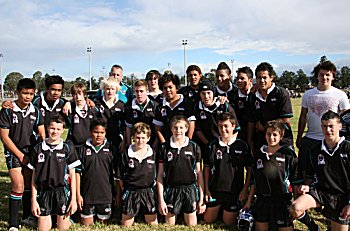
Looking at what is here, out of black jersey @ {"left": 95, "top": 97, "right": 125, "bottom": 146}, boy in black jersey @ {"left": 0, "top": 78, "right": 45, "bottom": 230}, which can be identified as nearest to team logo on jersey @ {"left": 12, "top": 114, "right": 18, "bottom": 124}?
boy in black jersey @ {"left": 0, "top": 78, "right": 45, "bottom": 230}

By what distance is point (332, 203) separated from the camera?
4.75 meters

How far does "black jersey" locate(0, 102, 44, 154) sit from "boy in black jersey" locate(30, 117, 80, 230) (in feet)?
0.82

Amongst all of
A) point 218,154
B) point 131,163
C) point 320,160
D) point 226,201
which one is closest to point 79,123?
point 131,163

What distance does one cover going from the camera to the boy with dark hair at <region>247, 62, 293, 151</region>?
218 inches

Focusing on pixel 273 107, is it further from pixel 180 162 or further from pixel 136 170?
pixel 136 170

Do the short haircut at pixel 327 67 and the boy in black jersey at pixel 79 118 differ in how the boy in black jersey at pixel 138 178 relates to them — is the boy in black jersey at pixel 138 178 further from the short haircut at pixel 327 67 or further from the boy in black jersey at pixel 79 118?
the short haircut at pixel 327 67

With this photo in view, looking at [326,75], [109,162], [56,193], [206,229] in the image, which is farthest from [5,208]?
[326,75]

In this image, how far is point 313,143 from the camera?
5430 millimetres

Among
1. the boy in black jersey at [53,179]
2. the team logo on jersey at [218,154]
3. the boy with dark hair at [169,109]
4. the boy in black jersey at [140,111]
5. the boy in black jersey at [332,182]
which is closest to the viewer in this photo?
the boy in black jersey at [332,182]

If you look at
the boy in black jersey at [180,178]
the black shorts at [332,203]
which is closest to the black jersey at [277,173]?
the black shorts at [332,203]

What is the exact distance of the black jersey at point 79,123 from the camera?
5.76 meters

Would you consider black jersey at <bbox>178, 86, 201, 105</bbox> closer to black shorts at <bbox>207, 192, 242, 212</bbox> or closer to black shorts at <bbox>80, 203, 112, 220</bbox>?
black shorts at <bbox>207, 192, 242, 212</bbox>

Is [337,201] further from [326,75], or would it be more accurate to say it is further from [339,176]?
[326,75]

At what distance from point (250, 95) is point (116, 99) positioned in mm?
2192
